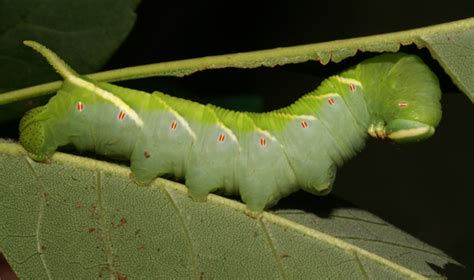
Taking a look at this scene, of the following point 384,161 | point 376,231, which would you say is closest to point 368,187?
point 384,161

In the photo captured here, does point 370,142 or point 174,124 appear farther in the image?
point 370,142

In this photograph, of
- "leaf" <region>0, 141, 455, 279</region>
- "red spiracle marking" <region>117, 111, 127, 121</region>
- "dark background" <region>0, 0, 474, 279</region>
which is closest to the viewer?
"leaf" <region>0, 141, 455, 279</region>

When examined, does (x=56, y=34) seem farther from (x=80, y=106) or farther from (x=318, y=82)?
(x=318, y=82)

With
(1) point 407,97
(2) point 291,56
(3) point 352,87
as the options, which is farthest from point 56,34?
(1) point 407,97

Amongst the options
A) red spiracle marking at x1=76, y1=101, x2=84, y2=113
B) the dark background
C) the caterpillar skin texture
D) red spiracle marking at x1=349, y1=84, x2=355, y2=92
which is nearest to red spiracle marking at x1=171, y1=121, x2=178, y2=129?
the caterpillar skin texture

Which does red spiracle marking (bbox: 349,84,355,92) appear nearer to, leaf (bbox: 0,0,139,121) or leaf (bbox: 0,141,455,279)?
leaf (bbox: 0,141,455,279)
